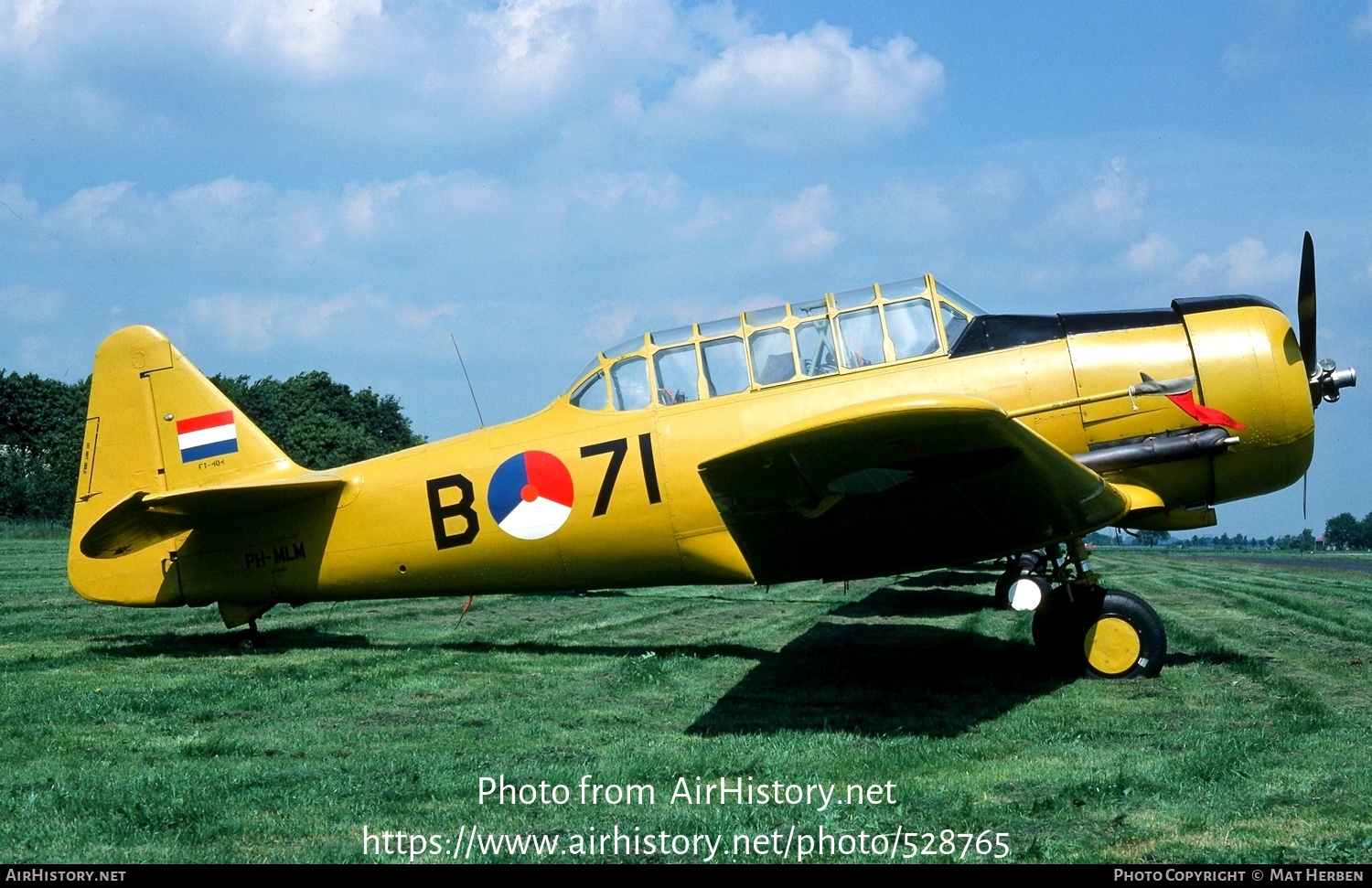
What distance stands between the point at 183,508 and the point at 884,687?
5.78m

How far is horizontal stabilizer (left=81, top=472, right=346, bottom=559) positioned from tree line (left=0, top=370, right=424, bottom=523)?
130ft

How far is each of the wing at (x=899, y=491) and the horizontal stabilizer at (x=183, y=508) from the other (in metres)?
4.03

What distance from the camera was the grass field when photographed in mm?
4078

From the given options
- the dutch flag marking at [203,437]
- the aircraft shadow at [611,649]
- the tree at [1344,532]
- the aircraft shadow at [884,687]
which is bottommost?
the tree at [1344,532]

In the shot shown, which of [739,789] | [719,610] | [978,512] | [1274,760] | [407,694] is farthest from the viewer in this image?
[719,610]

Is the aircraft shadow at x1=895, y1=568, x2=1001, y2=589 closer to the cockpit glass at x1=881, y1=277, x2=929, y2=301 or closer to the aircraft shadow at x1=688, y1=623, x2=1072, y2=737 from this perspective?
the aircraft shadow at x1=688, y1=623, x2=1072, y2=737

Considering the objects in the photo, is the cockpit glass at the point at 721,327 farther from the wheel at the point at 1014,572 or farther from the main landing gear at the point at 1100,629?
the wheel at the point at 1014,572

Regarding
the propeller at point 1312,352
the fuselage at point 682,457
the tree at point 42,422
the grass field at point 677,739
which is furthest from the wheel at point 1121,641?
the tree at point 42,422

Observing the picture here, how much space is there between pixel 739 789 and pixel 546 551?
13.1 ft

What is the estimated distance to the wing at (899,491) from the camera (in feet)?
17.1

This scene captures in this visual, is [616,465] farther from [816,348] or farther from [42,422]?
[42,422]
